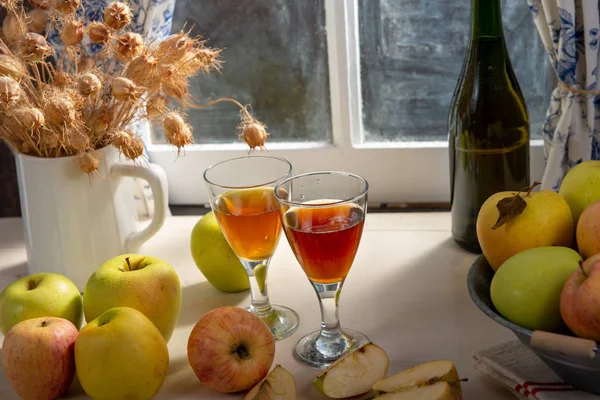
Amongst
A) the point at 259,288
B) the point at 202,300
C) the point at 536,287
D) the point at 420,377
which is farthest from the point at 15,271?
the point at 536,287

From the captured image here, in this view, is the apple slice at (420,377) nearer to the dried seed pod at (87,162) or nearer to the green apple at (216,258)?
the green apple at (216,258)

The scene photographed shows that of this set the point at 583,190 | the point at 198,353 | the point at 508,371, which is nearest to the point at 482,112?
the point at 583,190

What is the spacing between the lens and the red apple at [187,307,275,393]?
0.80 meters

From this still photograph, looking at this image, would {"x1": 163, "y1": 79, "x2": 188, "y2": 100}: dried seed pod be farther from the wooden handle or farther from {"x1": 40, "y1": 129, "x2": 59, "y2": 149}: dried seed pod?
the wooden handle

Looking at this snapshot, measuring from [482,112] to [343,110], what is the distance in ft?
1.11

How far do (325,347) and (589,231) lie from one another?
1.05 feet

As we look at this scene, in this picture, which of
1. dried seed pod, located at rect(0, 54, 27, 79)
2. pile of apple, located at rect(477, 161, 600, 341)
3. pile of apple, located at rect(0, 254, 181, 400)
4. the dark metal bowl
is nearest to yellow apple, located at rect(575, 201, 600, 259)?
pile of apple, located at rect(477, 161, 600, 341)

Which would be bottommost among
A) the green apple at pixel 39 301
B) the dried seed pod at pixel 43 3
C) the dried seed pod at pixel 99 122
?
the green apple at pixel 39 301

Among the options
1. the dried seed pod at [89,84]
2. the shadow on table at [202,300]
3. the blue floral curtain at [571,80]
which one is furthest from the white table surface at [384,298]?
the dried seed pod at [89,84]

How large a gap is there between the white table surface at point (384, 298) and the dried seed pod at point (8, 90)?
0.32 m

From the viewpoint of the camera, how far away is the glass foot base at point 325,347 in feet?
2.85

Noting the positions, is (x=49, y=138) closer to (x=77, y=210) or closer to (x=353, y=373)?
(x=77, y=210)

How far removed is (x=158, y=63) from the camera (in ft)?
3.29

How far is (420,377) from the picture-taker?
0.76 meters
